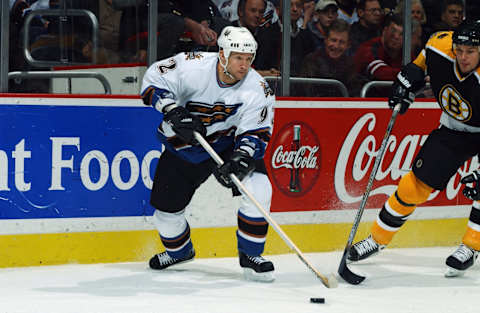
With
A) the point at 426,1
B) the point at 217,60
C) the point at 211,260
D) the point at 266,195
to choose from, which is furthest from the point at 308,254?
the point at 426,1

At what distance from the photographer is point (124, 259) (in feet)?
15.6

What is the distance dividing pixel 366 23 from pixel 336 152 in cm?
83

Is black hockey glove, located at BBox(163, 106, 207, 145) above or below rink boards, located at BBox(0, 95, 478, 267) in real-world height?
above

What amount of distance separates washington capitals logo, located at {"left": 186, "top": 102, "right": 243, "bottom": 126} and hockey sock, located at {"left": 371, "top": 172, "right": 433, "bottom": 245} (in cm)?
100

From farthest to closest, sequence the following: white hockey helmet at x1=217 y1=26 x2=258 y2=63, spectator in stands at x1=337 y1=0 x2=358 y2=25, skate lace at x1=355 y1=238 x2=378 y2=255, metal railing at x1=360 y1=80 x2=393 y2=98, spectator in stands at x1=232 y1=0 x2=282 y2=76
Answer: metal railing at x1=360 y1=80 x2=393 y2=98, spectator in stands at x1=337 y1=0 x2=358 y2=25, spectator in stands at x1=232 y1=0 x2=282 y2=76, skate lace at x1=355 y1=238 x2=378 y2=255, white hockey helmet at x1=217 y1=26 x2=258 y2=63

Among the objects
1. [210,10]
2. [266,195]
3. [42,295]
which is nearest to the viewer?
[42,295]

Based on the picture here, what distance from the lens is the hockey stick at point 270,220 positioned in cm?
390

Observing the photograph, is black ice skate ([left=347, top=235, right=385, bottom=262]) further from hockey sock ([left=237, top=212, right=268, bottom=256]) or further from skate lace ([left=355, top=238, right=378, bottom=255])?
hockey sock ([left=237, top=212, right=268, bottom=256])

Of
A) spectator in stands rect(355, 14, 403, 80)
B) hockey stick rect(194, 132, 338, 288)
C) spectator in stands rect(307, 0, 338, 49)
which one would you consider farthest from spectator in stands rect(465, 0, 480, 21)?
hockey stick rect(194, 132, 338, 288)

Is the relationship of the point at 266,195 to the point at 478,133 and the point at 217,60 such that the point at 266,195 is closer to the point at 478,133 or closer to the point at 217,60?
the point at 217,60

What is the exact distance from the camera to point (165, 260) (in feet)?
15.0

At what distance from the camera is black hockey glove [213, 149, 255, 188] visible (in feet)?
13.1

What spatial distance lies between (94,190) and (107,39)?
805 millimetres

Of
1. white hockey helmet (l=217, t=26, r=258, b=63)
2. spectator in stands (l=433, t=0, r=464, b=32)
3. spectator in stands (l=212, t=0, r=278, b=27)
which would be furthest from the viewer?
spectator in stands (l=433, t=0, r=464, b=32)
